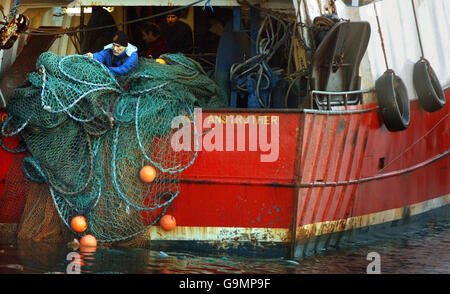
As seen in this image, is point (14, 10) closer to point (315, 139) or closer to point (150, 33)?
point (150, 33)

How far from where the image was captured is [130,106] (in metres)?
9.03

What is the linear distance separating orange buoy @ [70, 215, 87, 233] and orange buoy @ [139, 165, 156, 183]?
76 centimetres

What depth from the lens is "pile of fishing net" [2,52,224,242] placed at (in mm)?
8898

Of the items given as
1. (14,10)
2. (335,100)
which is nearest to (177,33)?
(14,10)

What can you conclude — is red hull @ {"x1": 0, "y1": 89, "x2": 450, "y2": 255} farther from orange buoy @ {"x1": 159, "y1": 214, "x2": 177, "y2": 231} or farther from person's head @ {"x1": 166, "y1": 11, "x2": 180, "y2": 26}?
person's head @ {"x1": 166, "y1": 11, "x2": 180, "y2": 26}

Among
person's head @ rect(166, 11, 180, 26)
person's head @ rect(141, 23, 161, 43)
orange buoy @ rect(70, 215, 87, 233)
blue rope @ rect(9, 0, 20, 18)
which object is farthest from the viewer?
person's head @ rect(166, 11, 180, 26)

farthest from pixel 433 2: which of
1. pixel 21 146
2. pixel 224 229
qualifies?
pixel 21 146

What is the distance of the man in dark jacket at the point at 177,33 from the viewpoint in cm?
1261

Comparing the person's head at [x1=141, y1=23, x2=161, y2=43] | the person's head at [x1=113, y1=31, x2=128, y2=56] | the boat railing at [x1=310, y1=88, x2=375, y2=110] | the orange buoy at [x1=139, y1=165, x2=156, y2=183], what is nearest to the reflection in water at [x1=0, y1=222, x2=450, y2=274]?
the orange buoy at [x1=139, y1=165, x2=156, y2=183]

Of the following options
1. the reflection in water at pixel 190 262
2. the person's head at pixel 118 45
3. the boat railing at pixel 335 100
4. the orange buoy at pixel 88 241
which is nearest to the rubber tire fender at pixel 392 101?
the boat railing at pixel 335 100

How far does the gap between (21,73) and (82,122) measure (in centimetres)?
219
